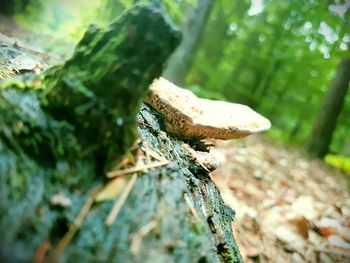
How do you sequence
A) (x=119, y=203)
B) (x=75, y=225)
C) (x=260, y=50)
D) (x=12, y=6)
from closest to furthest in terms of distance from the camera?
(x=75, y=225), (x=119, y=203), (x=12, y=6), (x=260, y=50)

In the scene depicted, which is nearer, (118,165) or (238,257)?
(118,165)

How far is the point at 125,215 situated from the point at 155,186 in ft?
0.75

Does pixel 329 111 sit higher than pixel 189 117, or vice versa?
pixel 329 111

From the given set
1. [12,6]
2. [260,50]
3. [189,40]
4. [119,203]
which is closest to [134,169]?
[119,203]

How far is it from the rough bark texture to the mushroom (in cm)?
53

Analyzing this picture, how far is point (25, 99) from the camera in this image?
1481 mm

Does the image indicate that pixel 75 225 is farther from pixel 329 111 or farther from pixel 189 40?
pixel 329 111

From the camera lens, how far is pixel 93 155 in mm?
1391

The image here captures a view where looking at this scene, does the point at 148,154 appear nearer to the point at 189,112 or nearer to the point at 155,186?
the point at 155,186

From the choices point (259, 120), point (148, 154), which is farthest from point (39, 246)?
point (259, 120)

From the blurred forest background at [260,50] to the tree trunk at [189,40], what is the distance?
0.02 m

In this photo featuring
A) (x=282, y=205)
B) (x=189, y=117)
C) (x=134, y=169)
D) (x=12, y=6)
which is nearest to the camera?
(x=134, y=169)

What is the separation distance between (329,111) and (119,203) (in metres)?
6.77

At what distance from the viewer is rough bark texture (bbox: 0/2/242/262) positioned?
1210 mm
